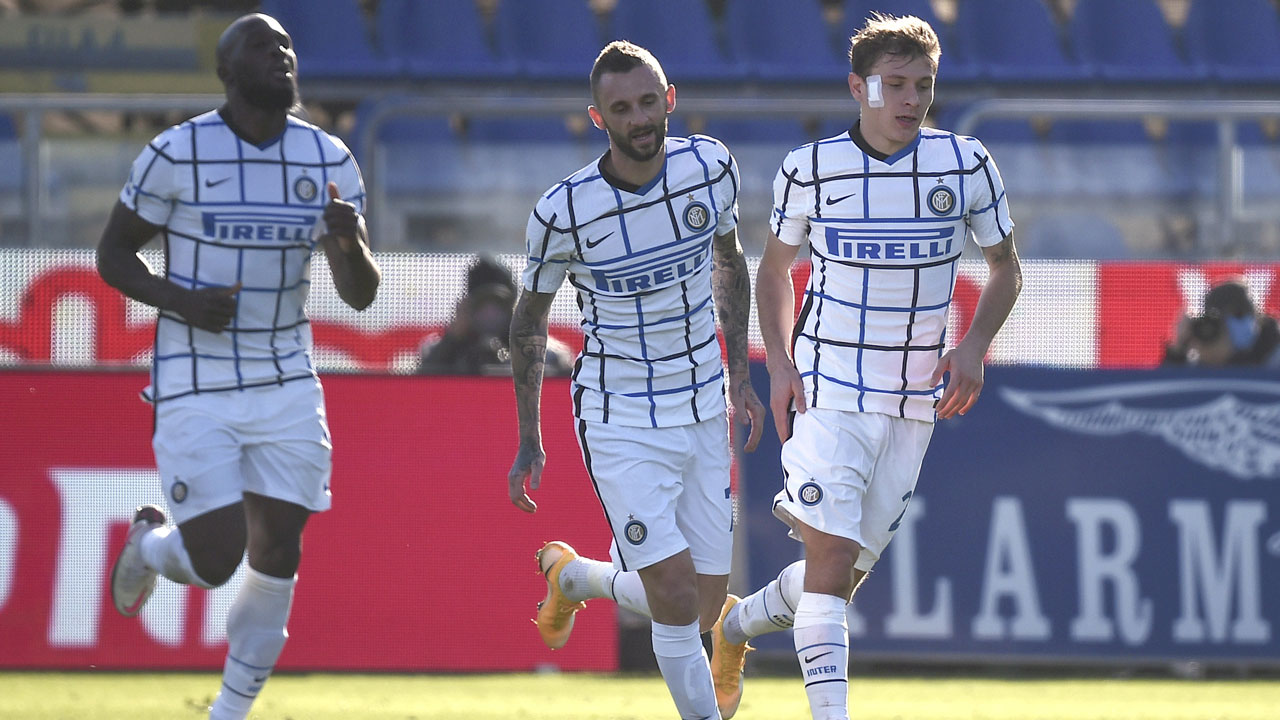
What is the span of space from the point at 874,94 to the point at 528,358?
1309mm

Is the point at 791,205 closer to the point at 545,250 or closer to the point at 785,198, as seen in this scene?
the point at 785,198

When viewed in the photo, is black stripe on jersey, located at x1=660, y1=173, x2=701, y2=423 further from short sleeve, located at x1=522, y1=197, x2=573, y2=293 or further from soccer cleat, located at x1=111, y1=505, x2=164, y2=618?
soccer cleat, located at x1=111, y1=505, x2=164, y2=618

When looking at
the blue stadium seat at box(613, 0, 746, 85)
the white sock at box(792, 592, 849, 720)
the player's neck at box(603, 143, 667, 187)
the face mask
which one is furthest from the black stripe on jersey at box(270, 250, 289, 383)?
the blue stadium seat at box(613, 0, 746, 85)

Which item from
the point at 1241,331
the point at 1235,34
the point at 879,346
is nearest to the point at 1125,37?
the point at 1235,34

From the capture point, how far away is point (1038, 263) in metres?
8.27

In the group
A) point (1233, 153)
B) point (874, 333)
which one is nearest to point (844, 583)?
point (874, 333)

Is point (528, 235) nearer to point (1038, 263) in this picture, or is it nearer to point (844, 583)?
point (844, 583)

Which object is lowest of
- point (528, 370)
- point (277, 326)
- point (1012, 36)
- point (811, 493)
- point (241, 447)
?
point (811, 493)

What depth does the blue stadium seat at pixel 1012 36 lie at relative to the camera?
48.6ft

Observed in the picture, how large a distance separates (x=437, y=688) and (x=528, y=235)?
327cm

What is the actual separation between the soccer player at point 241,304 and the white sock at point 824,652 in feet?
5.33

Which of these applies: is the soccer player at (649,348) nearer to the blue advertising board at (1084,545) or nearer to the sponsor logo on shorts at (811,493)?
the sponsor logo on shorts at (811,493)

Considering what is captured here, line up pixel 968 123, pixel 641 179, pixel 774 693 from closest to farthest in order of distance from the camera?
pixel 641 179
pixel 774 693
pixel 968 123

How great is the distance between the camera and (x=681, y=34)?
48.2 ft
